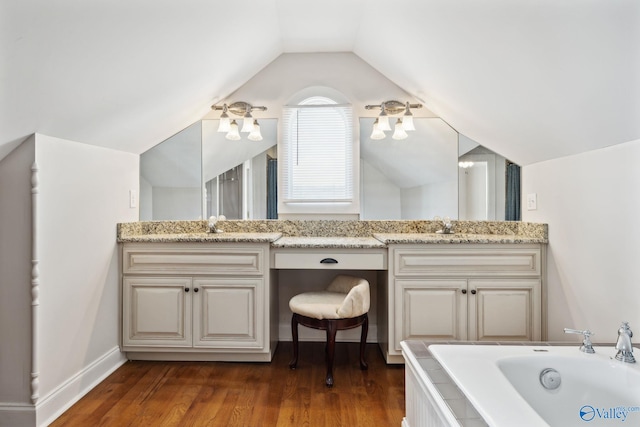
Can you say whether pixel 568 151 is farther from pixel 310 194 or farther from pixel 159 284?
pixel 159 284

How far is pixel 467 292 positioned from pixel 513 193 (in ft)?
2.96

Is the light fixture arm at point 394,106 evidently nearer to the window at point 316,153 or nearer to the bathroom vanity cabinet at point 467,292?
the window at point 316,153

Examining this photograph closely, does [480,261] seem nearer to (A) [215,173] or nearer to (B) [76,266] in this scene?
(A) [215,173]

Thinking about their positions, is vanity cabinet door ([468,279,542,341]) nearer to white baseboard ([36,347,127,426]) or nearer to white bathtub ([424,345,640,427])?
white bathtub ([424,345,640,427])

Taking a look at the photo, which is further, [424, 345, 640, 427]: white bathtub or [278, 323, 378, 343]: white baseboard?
[278, 323, 378, 343]: white baseboard

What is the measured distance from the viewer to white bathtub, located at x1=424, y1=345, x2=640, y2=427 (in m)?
1.30

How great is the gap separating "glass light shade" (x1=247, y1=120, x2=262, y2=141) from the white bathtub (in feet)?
6.66

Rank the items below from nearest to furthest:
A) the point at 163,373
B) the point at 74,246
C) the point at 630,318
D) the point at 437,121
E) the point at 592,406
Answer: the point at 592,406 < the point at 630,318 < the point at 74,246 < the point at 163,373 < the point at 437,121

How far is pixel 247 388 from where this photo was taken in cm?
217

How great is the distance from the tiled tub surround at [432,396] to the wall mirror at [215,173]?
171cm

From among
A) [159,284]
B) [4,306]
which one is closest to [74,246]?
[4,306]

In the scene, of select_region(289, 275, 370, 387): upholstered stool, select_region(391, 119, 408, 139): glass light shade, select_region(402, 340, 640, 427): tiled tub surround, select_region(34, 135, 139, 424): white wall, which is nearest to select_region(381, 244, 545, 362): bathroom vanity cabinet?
select_region(289, 275, 370, 387): upholstered stool

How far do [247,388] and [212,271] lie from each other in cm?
74

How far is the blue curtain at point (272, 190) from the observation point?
2.97 m
